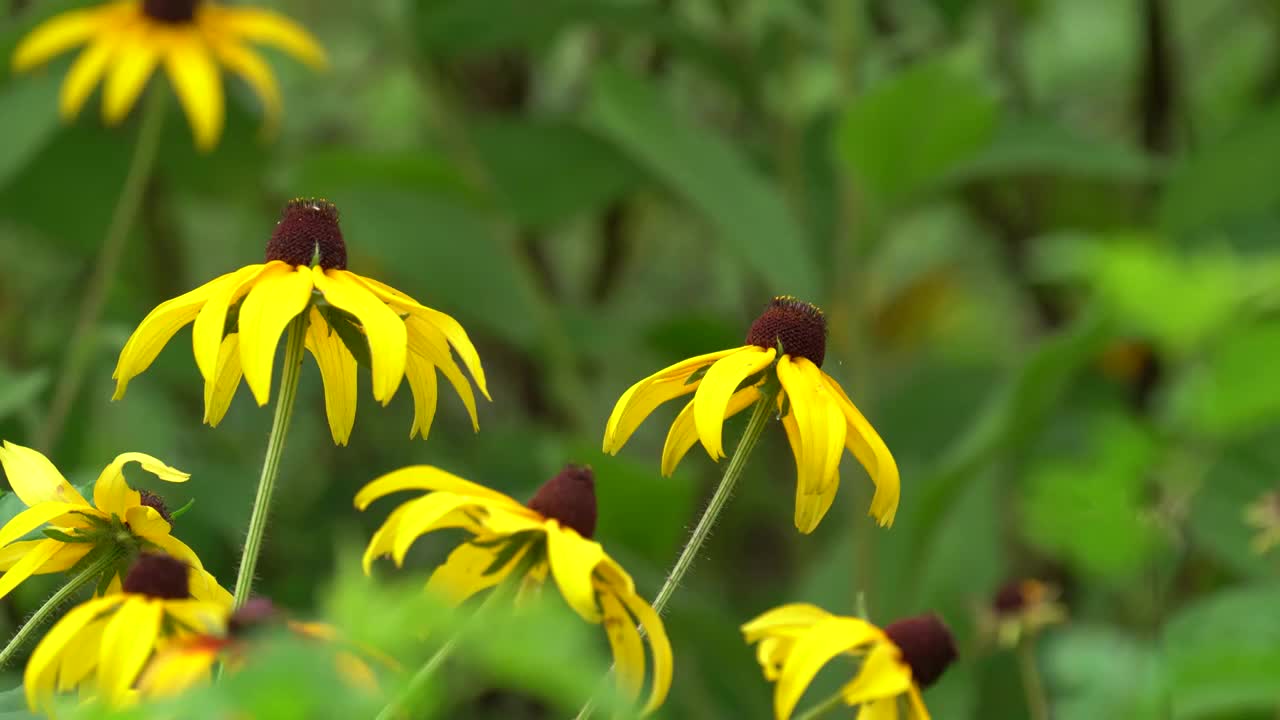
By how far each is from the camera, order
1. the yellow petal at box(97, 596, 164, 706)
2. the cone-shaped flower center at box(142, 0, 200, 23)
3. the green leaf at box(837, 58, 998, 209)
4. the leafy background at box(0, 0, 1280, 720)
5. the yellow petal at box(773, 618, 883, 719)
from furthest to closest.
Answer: the cone-shaped flower center at box(142, 0, 200, 23) < the green leaf at box(837, 58, 998, 209) < the leafy background at box(0, 0, 1280, 720) < the yellow petal at box(773, 618, 883, 719) < the yellow petal at box(97, 596, 164, 706)

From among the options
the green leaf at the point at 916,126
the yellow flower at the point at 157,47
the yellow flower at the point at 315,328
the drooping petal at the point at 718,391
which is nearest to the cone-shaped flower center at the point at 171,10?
the yellow flower at the point at 157,47

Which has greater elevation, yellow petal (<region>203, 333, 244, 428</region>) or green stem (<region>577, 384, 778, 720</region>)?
yellow petal (<region>203, 333, 244, 428</region>)

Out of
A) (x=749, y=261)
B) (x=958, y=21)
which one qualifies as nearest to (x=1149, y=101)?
(x=958, y=21)

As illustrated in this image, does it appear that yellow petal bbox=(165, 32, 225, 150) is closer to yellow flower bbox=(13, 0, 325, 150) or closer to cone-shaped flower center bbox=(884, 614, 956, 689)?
yellow flower bbox=(13, 0, 325, 150)

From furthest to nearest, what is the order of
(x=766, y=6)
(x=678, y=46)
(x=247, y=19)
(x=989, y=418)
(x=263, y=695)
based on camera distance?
1. (x=766, y=6)
2. (x=678, y=46)
3. (x=247, y=19)
4. (x=989, y=418)
5. (x=263, y=695)

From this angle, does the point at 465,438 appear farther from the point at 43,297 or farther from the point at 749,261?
the point at 749,261

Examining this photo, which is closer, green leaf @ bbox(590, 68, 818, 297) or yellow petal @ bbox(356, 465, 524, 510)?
yellow petal @ bbox(356, 465, 524, 510)

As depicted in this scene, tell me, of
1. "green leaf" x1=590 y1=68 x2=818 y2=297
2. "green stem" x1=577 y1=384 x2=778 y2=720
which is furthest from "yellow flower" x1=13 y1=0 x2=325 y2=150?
"green stem" x1=577 y1=384 x2=778 y2=720
